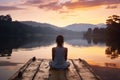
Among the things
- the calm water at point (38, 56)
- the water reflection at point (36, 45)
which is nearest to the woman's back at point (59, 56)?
the calm water at point (38, 56)

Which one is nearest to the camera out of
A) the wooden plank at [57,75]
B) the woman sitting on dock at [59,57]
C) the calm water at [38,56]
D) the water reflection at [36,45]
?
the wooden plank at [57,75]

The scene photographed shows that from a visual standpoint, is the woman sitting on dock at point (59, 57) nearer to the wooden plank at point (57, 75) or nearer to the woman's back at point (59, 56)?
the woman's back at point (59, 56)

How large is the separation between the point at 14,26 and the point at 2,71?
167 m

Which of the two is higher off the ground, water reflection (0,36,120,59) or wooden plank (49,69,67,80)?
wooden plank (49,69,67,80)

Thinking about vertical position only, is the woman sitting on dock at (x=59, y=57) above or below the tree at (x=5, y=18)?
below

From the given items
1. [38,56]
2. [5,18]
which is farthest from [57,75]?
[5,18]

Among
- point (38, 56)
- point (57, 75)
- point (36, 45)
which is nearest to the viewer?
point (57, 75)

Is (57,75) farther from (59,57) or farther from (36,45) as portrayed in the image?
(36,45)

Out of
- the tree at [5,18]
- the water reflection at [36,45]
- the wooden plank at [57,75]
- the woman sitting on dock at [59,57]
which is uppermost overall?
the tree at [5,18]

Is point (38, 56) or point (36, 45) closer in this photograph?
point (38, 56)

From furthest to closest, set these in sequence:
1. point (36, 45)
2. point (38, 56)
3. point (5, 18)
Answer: point (5, 18), point (36, 45), point (38, 56)

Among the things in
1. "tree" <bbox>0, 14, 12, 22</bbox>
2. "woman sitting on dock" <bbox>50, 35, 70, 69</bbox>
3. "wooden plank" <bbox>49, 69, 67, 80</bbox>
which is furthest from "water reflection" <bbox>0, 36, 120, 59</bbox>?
"tree" <bbox>0, 14, 12, 22</bbox>

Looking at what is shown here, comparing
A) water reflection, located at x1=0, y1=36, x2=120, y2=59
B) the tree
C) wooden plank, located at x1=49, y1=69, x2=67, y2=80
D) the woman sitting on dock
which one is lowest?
water reflection, located at x1=0, y1=36, x2=120, y2=59

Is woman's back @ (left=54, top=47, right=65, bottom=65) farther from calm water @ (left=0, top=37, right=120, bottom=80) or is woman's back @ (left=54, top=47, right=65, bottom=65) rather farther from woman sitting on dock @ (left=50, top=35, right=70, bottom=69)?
calm water @ (left=0, top=37, right=120, bottom=80)
